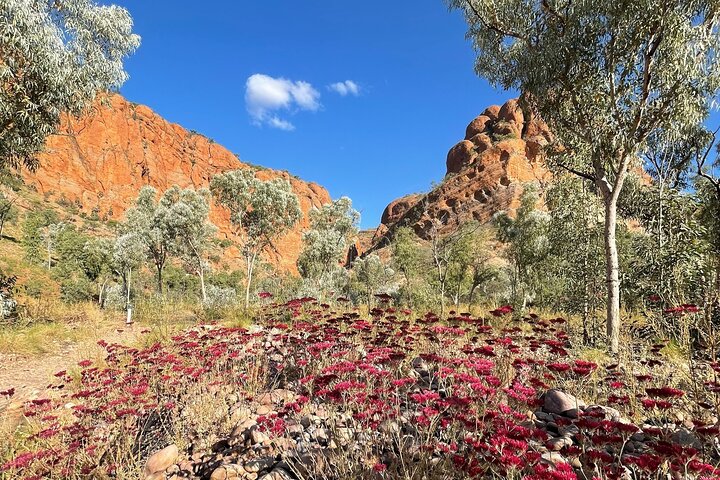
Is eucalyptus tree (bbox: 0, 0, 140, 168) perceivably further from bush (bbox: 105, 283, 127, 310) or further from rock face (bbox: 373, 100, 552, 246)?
rock face (bbox: 373, 100, 552, 246)

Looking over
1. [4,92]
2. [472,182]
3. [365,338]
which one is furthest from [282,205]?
[472,182]

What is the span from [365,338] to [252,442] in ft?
8.55

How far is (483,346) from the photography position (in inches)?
159

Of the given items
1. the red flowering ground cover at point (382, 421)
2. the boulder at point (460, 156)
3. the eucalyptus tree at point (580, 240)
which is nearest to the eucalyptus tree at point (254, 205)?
the eucalyptus tree at point (580, 240)

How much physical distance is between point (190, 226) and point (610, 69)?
20.5m

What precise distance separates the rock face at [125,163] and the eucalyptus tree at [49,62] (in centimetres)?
5842

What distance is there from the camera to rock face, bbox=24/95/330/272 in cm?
8188

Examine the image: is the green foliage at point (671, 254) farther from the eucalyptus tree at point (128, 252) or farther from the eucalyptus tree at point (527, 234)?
the eucalyptus tree at point (128, 252)

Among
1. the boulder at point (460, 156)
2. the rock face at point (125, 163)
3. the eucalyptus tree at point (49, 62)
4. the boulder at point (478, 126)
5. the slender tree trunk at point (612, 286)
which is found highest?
the boulder at point (478, 126)

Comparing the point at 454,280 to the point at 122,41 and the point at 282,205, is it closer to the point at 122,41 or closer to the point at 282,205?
the point at 282,205

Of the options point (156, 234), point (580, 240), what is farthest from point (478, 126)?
point (580, 240)

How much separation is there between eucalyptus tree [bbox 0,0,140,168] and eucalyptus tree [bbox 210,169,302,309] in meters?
10.6

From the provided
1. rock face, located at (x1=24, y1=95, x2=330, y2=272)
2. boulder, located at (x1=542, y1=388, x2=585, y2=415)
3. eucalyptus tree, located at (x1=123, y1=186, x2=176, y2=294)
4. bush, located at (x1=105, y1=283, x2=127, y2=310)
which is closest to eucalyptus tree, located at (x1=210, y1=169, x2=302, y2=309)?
eucalyptus tree, located at (x1=123, y1=186, x2=176, y2=294)

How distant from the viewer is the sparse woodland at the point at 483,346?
9.38 ft
